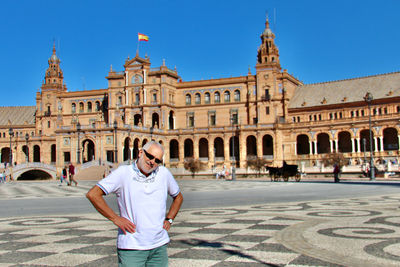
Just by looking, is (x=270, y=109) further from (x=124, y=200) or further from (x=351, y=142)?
(x=124, y=200)

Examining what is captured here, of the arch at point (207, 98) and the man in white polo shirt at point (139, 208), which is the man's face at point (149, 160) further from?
the arch at point (207, 98)

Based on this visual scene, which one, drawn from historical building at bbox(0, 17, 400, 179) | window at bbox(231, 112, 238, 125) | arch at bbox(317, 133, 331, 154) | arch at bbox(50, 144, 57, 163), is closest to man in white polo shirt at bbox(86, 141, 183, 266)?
historical building at bbox(0, 17, 400, 179)

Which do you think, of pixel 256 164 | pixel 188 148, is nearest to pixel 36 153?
pixel 188 148

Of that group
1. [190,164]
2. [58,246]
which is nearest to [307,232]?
[58,246]

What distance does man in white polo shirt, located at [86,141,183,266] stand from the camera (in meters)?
5.00

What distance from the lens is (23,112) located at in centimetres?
11444

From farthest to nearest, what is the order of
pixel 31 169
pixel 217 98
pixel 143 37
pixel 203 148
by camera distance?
pixel 217 98, pixel 203 148, pixel 143 37, pixel 31 169

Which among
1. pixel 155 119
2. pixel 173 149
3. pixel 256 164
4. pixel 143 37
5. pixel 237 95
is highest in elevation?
pixel 143 37

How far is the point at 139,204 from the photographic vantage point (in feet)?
16.8

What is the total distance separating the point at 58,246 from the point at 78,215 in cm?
588

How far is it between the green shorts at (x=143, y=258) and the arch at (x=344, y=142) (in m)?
77.5

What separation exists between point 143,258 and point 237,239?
15.9 feet

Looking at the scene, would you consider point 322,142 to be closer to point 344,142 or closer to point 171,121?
point 344,142

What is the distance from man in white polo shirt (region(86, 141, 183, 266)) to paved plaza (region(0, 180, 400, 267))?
2524mm
